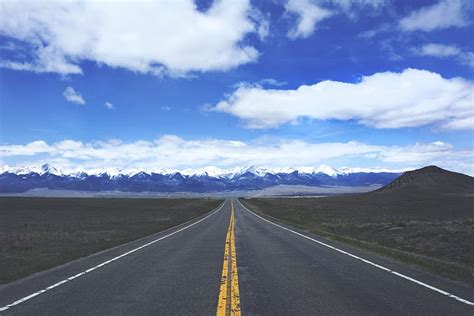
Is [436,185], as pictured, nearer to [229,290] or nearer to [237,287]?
[237,287]

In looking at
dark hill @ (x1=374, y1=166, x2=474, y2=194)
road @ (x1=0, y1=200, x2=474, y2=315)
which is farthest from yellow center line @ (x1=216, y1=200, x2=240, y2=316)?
dark hill @ (x1=374, y1=166, x2=474, y2=194)

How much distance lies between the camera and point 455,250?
18.1 metres

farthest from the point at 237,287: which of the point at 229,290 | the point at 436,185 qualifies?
the point at 436,185

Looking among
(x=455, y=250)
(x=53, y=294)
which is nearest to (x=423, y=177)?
(x=455, y=250)

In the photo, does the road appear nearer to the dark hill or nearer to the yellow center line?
the yellow center line

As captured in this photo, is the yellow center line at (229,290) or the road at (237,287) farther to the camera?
the road at (237,287)

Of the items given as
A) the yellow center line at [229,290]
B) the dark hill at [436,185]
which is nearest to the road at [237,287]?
the yellow center line at [229,290]

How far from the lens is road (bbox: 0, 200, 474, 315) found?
329 inches

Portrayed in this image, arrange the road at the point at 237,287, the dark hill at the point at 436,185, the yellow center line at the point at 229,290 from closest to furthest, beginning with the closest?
1. the yellow center line at the point at 229,290
2. the road at the point at 237,287
3. the dark hill at the point at 436,185

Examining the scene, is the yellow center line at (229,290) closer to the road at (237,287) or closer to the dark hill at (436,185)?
the road at (237,287)

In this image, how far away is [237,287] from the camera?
10.3m

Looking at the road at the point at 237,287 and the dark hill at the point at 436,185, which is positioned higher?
the dark hill at the point at 436,185

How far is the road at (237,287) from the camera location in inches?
329

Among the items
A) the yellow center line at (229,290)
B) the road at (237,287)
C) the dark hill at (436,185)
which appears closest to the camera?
the yellow center line at (229,290)
